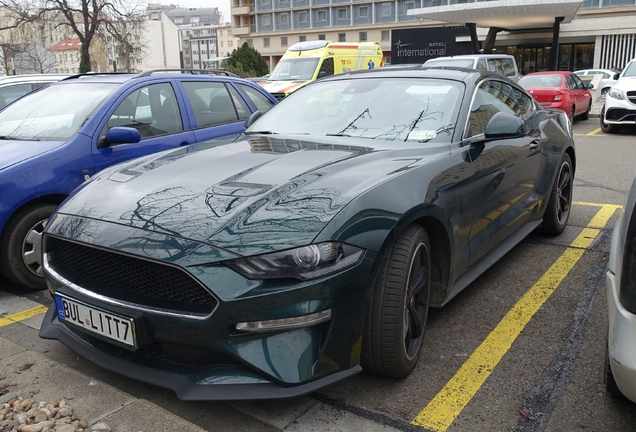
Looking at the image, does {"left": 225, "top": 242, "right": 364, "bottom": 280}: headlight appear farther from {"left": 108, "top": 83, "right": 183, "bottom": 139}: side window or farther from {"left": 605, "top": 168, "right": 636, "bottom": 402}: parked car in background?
{"left": 108, "top": 83, "right": 183, "bottom": 139}: side window

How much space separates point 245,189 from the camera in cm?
272

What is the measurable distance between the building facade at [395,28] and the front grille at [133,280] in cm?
4327

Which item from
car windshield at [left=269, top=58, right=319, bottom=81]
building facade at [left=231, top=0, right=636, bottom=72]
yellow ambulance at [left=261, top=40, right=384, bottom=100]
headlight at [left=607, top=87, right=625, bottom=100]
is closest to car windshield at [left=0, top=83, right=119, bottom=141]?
yellow ambulance at [left=261, top=40, right=384, bottom=100]

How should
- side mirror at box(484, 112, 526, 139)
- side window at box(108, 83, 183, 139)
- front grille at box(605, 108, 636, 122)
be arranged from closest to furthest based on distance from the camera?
side mirror at box(484, 112, 526, 139)
side window at box(108, 83, 183, 139)
front grille at box(605, 108, 636, 122)

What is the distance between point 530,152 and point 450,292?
5.43 ft

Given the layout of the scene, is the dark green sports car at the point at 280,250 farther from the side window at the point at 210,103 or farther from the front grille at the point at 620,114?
the front grille at the point at 620,114

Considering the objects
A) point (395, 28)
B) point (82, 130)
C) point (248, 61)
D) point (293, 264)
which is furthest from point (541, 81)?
point (395, 28)

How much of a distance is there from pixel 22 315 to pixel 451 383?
276 cm

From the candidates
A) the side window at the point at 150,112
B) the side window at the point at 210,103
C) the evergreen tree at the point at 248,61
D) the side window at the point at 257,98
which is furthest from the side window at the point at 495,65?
the evergreen tree at the point at 248,61

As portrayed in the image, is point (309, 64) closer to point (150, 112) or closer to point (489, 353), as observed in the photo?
point (150, 112)

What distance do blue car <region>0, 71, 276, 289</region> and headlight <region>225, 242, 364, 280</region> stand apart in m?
2.48

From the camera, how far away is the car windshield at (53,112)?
15.2 ft

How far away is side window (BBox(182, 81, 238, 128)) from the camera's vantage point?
18.3 feet

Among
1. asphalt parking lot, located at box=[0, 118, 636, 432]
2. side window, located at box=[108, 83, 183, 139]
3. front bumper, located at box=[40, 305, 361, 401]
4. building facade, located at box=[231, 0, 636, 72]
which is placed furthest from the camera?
building facade, located at box=[231, 0, 636, 72]
